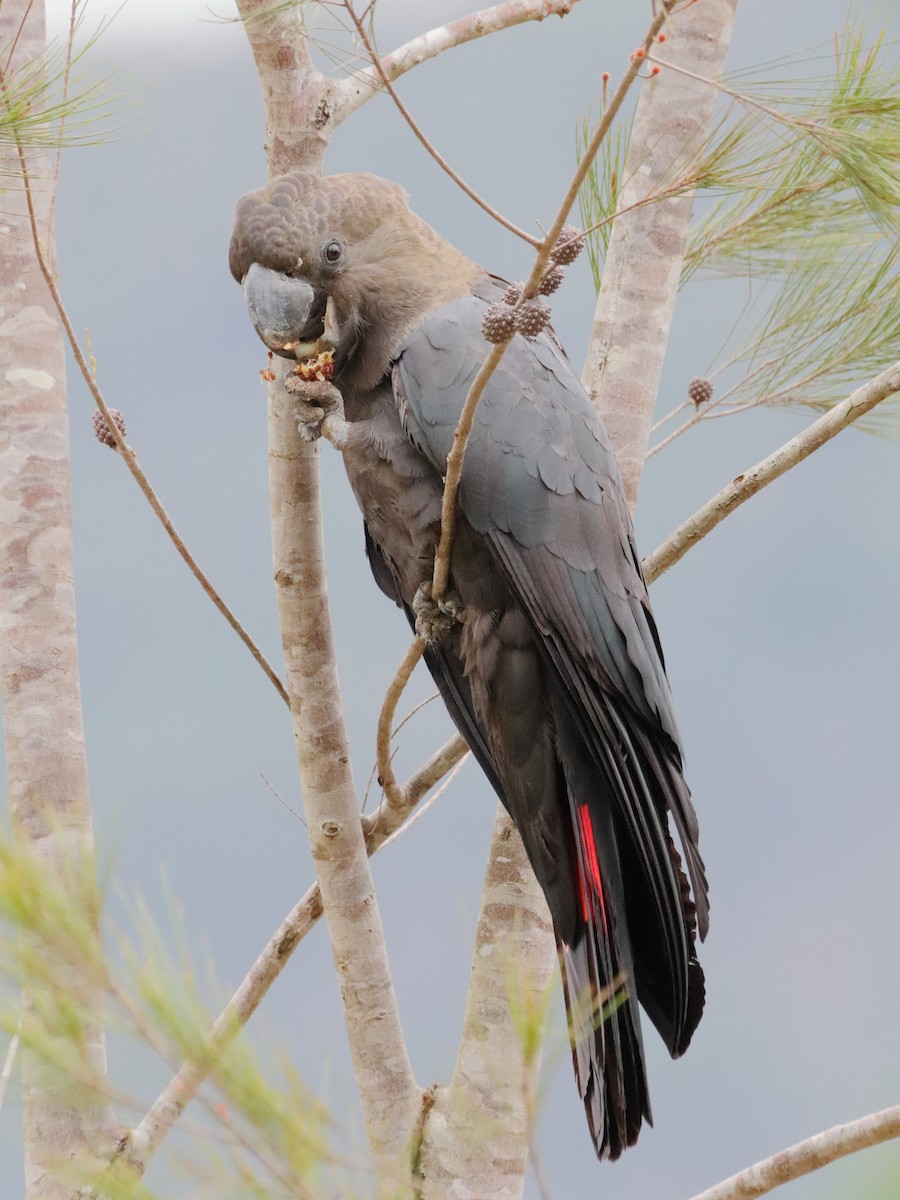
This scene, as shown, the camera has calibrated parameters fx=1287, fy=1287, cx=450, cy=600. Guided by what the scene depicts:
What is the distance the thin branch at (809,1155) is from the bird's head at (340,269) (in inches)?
54.7

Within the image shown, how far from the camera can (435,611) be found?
2287mm

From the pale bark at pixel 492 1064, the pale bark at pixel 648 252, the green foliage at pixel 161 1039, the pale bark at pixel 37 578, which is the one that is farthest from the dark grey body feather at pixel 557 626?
the green foliage at pixel 161 1039

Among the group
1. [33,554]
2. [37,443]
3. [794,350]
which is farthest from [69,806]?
[794,350]

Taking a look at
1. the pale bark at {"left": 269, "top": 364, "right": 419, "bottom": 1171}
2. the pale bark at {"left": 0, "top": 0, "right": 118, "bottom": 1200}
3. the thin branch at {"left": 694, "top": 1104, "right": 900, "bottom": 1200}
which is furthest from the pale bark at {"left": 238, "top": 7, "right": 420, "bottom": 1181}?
the thin branch at {"left": 694, "top": 1104, "right": 900, "bottom": 1200}

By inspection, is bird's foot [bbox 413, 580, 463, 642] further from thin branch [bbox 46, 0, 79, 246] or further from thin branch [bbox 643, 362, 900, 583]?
thin branch [bbox 46, 0, 79, 246]

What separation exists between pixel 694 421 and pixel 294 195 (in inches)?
39.9

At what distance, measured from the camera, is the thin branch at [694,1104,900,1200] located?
1529 mm

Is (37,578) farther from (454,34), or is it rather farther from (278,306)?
(454,34)

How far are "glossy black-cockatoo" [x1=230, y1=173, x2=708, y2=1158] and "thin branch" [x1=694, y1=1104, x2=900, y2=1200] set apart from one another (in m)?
0.38

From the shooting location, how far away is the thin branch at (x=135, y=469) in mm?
2100

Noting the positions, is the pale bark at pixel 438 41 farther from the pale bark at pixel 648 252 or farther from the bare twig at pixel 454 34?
the pale bark at pixel 648 252

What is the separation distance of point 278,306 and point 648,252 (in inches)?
30.8

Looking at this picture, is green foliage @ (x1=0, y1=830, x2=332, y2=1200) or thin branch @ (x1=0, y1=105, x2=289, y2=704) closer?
green foliage @ (x1=0, y1=830, x2=332, y2=1200)

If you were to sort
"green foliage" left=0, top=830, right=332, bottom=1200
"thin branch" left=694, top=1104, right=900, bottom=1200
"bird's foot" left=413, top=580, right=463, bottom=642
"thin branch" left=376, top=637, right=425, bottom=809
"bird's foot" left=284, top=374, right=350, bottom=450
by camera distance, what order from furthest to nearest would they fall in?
1. "bird's foot" left=413, top=580, right=463, bottom=642
2. "bird's foot" left=284, top=374, right=350, bottom=450
3. "thin branch" left=376, top=637, right=425, bottom=809
4. "thin branch" left=694, top=1104, right=900, bottom=1200
5. "green foliage" left=0, top=830, right=332, bottom=1200
